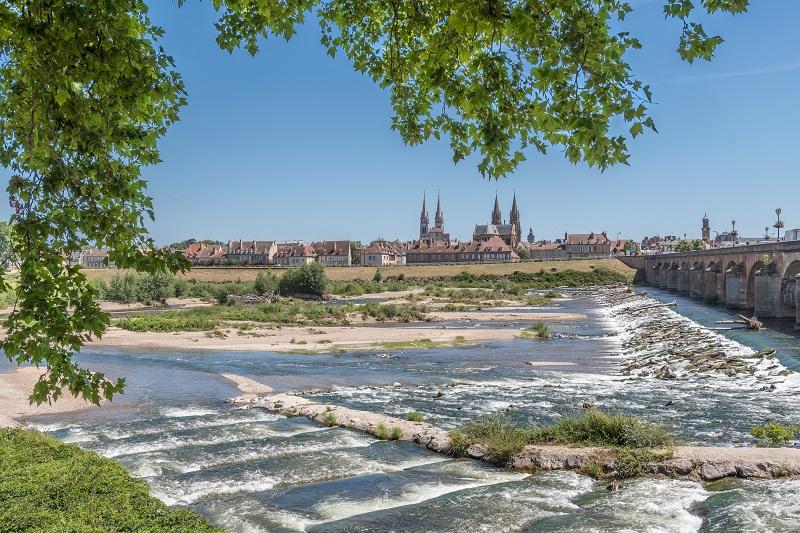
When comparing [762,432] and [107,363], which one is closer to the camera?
[762,432]

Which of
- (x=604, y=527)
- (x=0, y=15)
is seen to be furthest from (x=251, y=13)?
(x=604, y=527)

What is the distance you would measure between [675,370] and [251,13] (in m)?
25.1

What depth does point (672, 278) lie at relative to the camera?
92.5 metres

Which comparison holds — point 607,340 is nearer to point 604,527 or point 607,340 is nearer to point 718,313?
point 718,313

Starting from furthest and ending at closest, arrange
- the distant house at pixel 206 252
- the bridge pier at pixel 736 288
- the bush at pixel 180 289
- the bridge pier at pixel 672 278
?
the distant house at pixel 206 252 < the bridge pier at pixel 672 278 < the bush at pixel 180 289 < the bridge pier at pixel 736 288

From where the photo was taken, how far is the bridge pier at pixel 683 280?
274ft

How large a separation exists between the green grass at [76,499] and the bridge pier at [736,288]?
58.3 m

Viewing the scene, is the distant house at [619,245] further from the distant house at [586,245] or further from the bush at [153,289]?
the bush at [153,289]

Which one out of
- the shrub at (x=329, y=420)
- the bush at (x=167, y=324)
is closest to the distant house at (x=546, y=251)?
the bush at (x=167, y=324)

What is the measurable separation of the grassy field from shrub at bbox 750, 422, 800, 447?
100437mm

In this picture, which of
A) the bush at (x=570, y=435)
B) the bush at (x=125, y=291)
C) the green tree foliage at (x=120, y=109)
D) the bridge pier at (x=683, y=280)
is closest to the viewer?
the green tree foliage at (x=120, y=109)

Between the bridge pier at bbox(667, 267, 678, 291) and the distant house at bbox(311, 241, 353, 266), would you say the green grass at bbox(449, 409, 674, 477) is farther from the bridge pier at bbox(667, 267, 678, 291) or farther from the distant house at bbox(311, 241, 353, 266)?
the distant house at bbox(311, 241, 353, 266)

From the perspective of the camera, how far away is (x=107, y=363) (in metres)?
32.0

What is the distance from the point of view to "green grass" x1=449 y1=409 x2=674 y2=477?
14.3 meters
